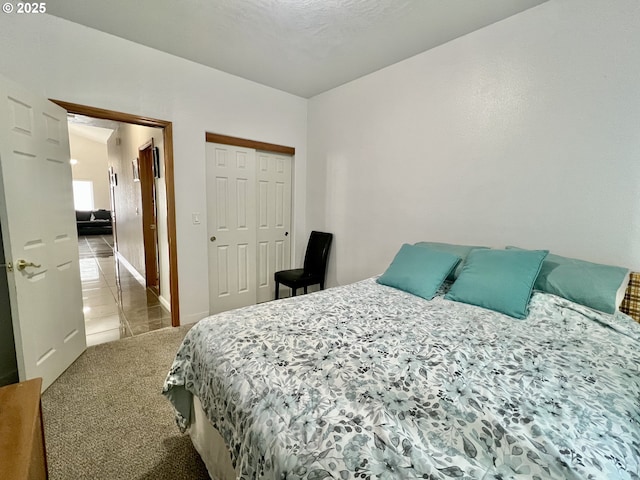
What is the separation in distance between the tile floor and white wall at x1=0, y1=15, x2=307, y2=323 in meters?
0.52

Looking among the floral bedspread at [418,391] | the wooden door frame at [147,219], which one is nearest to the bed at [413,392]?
the floral bedspread at [418,391]

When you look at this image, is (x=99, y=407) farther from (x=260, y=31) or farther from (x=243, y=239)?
(x=260, y=31)

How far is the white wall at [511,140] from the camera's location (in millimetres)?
1666

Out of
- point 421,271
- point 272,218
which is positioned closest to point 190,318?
point 272,218

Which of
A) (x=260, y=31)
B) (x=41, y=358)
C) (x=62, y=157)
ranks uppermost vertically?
(x=260, y=31)

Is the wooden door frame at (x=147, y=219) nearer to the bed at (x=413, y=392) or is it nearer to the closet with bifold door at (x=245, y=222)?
the closet with bifold door at (x=245, y=222)

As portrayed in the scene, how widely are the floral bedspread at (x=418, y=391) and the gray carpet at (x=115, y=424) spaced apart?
249 millimetres

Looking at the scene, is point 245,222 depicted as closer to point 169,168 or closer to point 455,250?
point 169,168

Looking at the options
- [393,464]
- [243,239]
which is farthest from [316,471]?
[243,239]

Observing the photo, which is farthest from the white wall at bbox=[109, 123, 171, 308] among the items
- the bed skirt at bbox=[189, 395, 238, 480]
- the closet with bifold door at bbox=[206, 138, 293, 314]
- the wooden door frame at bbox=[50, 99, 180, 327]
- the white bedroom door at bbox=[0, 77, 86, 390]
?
the bed skirt at bbox=[189, 395, 238, 480]

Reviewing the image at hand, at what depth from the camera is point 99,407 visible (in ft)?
5.81

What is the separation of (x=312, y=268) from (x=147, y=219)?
253cm

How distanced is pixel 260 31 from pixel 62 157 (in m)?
1.82

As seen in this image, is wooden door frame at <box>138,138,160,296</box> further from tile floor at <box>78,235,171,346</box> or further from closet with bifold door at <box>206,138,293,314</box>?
closet with bifold door at <box>206,138,293,314</box>
